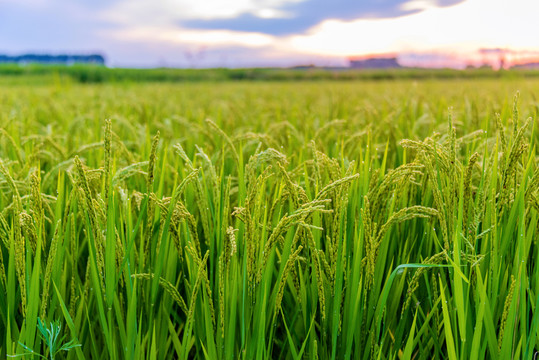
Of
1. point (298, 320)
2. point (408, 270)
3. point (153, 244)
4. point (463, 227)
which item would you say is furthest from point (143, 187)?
point (463, 227)

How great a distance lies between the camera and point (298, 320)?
1.32 m

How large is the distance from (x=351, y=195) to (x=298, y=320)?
41 cm

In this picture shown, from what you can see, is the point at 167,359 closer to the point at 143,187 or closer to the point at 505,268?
the point at 143,187

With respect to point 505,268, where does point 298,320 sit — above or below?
below

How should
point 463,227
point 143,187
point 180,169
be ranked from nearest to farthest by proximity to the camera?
point 463,227, point 143,187, point 180,169

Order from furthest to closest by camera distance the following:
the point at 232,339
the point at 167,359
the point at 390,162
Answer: the point at 390,162 → the point at 167,359 → the point at 232,339

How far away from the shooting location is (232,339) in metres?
1.13

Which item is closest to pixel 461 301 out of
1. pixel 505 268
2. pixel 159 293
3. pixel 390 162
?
pixel 505 268

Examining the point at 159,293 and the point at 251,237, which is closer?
the point at 251,237

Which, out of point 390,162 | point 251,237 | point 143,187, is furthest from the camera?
point 390,162

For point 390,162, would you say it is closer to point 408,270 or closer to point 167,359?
point 408,270

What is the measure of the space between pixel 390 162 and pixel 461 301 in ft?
4.57

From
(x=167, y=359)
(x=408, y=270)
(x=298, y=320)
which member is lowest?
(x=167, y=359)

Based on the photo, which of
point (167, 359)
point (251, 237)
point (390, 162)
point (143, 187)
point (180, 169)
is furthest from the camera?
point (390, 162)
